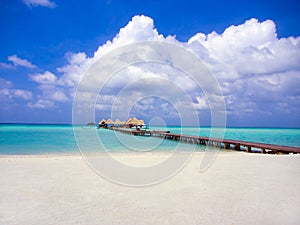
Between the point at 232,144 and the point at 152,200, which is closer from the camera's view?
the point at 152,200

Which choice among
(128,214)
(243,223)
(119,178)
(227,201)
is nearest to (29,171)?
(119,178)

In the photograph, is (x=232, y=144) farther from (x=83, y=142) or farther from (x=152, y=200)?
(x=152, y=200)

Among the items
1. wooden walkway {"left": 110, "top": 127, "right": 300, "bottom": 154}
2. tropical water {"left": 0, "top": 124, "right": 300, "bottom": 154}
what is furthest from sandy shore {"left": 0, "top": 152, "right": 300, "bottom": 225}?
tropical water {"left": 0, "top": 124, "right": 300, "bottom": 154}

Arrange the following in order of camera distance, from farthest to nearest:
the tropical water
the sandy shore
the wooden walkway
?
the tropical water
the wooden walkway
the sandy shore

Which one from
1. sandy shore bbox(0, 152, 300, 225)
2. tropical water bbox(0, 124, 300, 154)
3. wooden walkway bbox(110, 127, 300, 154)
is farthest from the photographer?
tropical water bbox(0, 124, 300, 154)

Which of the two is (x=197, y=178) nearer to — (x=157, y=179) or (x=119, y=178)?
(x=157, y=179)

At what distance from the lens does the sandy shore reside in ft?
12.0

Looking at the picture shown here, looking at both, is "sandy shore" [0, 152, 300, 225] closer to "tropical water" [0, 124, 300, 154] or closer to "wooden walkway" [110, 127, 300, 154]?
"wooden walkway" [110, 127, 300, 154]

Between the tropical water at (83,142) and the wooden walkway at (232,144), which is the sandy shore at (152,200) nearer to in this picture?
the wooden walkway at (232,144)

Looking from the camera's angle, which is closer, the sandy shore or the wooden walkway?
the sandy shore

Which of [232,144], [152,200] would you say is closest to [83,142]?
[232,144]

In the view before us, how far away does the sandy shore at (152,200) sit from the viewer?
12.0 feet

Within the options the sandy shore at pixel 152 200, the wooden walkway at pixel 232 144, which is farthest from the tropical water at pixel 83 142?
the sandy shore at pixel 152 200

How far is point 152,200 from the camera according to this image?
4.59 meters
